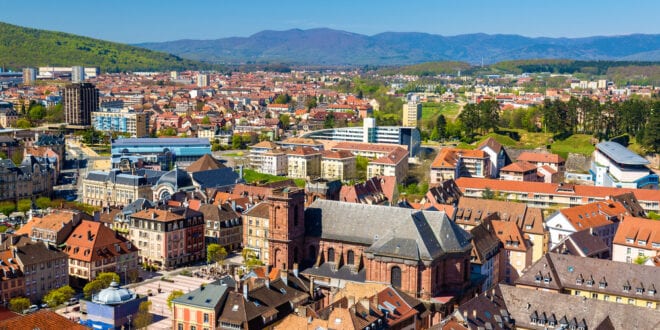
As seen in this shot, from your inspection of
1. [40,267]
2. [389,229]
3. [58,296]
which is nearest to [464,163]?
[389,229]

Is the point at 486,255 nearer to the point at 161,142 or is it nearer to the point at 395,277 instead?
the point at 395,277

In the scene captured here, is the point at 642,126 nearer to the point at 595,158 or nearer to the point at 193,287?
the point at 595,158

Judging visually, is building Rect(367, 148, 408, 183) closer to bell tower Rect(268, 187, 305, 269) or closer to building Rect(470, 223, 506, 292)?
building Rect(470, 223, 506, 292)

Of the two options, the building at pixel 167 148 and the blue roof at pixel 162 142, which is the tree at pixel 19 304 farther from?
the blue roof at pixel 162 142

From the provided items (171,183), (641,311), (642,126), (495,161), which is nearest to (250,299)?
(641,311)

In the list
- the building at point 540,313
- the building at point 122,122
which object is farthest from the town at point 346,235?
the building at point 122,122

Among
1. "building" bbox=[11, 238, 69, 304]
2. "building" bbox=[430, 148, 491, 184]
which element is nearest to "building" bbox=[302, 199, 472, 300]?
"building" bbox=[11, 238, 69, 304]
